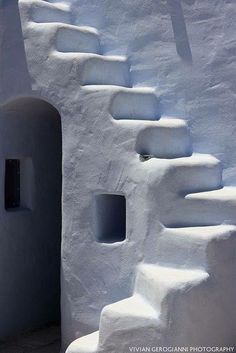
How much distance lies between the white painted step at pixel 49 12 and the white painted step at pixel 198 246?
3.55 metres

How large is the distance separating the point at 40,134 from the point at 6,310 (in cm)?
267

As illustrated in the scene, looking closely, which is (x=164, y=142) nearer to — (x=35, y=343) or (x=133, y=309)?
(x=133, y=309)

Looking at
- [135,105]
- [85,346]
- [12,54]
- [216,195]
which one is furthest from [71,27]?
[85,346]

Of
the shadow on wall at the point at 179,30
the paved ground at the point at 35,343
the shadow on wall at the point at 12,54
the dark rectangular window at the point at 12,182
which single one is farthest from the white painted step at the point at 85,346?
the shadow on wall at the point at 179,30

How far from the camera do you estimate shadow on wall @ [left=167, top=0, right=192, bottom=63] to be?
24.4ft

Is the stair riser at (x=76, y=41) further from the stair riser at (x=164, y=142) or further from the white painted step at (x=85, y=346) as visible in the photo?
the white painted step at (x=85, y=346)

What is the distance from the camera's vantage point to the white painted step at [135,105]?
23.6 ft

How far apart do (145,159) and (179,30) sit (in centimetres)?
185

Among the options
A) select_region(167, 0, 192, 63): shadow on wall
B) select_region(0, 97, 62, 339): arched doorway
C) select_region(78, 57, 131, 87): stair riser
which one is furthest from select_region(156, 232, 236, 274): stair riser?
select_region(0, 97, 62, 339): arched doorway

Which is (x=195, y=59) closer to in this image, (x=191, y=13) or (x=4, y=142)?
(x=191, y=13)

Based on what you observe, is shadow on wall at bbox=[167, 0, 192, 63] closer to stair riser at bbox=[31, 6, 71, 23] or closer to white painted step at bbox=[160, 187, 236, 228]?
stair riser at bbox=[31, 6, 71, 23]

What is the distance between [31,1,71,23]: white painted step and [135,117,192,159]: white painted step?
7.00 ft

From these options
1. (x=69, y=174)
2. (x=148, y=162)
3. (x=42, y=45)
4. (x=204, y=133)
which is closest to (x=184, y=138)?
(x=204, y=133)

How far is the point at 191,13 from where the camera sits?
24.3 ft
